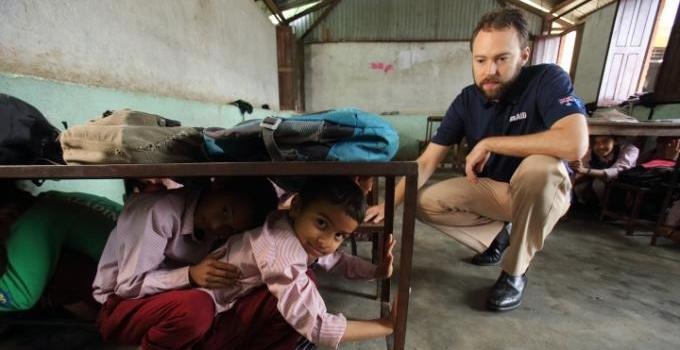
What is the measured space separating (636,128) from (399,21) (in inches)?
225

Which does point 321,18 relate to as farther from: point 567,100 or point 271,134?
point 271,134

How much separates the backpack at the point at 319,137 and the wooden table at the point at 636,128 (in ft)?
7.05

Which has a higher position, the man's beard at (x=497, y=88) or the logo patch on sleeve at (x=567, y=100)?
the man's beard at (x=497, y=88)

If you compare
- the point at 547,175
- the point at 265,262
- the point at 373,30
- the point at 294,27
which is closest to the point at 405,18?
the point at 373,30

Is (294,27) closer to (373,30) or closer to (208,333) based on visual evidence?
(373,30)

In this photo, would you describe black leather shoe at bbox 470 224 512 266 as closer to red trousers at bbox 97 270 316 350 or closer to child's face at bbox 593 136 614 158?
red trousers at bbox 97 270 316 350

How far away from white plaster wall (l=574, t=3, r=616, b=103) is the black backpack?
710 cm

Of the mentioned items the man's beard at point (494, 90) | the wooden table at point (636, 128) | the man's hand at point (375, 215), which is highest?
the man's beard at point (494, 90)

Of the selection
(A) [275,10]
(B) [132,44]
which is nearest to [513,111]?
(B) [132,44]

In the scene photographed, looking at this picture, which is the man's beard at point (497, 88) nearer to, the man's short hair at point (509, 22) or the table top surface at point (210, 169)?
the man's short hair at point (509, 22)

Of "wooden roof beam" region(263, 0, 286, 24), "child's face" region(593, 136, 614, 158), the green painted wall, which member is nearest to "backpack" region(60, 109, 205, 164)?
the green painted wall

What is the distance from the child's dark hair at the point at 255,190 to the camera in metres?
0.94

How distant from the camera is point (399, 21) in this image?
22.0 feet

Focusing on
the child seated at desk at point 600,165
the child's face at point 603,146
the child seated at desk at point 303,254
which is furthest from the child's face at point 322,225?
the child's face at point 603,146
